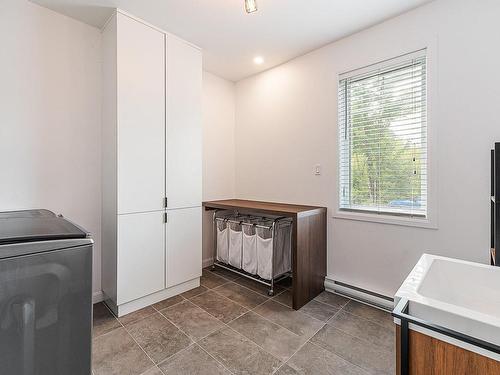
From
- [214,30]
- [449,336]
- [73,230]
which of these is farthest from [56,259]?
[214,30]

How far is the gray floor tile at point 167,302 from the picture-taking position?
2258mm

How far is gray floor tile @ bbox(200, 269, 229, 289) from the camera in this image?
8.99 feet

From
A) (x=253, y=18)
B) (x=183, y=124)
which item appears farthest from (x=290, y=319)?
(x=253, y=18)

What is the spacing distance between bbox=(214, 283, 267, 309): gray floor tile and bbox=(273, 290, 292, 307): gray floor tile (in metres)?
0.13

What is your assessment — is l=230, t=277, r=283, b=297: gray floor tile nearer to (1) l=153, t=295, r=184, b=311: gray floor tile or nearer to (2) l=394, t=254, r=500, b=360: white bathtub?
(1) l=153, t=295, r=184, b=311: gray floor tile

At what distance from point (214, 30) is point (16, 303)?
2418 mm

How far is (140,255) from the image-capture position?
220cm

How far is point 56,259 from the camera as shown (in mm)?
894

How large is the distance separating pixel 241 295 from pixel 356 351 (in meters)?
1.15

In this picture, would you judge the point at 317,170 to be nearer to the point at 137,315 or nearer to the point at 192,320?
the point at 192,320

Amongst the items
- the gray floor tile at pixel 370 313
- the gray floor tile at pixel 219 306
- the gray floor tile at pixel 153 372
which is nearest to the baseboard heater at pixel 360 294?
the gray floor tile at pixel 370 313

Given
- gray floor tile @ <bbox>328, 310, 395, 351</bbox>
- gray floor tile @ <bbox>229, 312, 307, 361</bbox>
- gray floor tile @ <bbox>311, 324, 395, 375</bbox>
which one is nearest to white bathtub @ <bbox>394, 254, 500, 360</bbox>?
gray floor tile @ <bbox>311, 324, 395, 375</bbox>

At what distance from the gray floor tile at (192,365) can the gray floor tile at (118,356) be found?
0.13 meters

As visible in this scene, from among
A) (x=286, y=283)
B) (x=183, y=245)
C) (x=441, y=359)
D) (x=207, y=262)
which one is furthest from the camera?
(x=207, y=262)
